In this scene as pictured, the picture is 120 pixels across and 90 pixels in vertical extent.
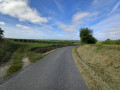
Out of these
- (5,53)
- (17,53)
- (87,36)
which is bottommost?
(17,53)

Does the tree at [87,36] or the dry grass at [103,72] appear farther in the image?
the tree at [87,36]

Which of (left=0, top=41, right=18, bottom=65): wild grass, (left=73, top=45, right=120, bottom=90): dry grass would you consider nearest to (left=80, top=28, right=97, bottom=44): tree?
(left=73, top=45, right=120, bottom=90): dry grass

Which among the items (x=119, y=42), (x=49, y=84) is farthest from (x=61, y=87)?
(x=119, y=42)

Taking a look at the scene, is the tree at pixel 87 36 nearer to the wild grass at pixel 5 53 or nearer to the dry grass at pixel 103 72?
the dry grass at pixel 103 72

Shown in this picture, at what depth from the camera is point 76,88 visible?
2.87 m

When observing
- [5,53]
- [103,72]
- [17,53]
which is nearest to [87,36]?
[103,72]

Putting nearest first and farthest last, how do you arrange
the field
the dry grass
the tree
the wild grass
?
the dry grass → the field → the wild grass → the tree

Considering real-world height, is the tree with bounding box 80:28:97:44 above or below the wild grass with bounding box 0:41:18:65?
above

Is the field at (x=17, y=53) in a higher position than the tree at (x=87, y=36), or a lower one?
lower

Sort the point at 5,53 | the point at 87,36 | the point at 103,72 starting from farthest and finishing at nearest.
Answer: the point at 87,36
the point at 5,53
the point at 103,72

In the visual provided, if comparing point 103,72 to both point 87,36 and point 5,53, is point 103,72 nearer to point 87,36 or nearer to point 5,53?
point 5,53

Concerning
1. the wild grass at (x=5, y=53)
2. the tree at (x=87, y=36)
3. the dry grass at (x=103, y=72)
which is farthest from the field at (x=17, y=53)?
the tree at (x=87, y=36)

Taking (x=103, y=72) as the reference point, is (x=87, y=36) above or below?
above

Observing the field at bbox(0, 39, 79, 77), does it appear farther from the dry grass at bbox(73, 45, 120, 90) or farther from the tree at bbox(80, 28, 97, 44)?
the tree at bbox(80, 28, 97, 44)
